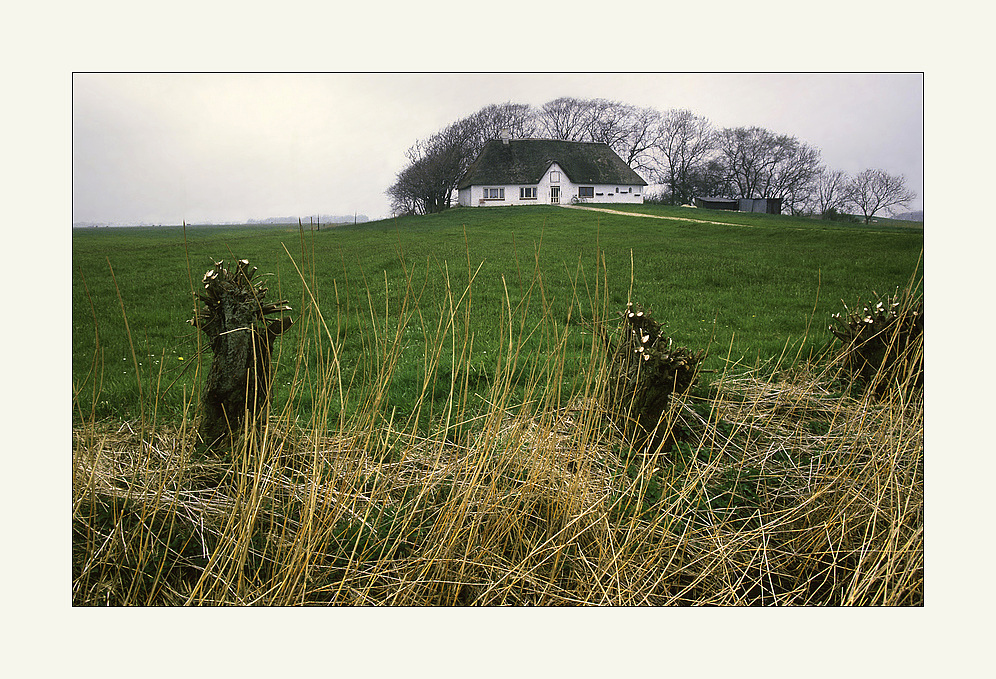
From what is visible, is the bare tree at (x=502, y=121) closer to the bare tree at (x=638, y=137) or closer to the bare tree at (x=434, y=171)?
the bare tree at (x=434, y=171)

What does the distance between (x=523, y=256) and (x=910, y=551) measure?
6.06 ft

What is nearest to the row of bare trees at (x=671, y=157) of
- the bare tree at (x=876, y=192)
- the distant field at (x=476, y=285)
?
the bare tree at (x=876, y=192)

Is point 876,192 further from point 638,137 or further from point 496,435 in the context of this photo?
point 496,435

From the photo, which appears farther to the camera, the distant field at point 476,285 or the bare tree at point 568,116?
the bare tree at point 568,116

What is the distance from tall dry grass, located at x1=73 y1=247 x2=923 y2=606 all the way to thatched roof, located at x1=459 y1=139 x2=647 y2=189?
2.91 ft

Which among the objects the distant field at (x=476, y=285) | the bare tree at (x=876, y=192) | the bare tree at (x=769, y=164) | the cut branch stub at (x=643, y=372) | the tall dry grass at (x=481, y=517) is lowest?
the tall dry grass at (x=481, y=517)

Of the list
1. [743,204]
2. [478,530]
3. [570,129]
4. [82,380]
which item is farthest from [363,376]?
[743,204]

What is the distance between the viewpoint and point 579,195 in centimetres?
275

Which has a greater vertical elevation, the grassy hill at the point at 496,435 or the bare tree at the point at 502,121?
the bare tree at the point at 502,121

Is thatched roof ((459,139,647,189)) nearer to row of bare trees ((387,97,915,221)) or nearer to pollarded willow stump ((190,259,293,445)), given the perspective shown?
row of bare trees ((387,97,915,221))

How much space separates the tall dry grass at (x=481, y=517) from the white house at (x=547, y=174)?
0.82m

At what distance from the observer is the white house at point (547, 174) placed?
269cm

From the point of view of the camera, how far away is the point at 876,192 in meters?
2.59

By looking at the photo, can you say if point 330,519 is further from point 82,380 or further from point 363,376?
point 82,380
